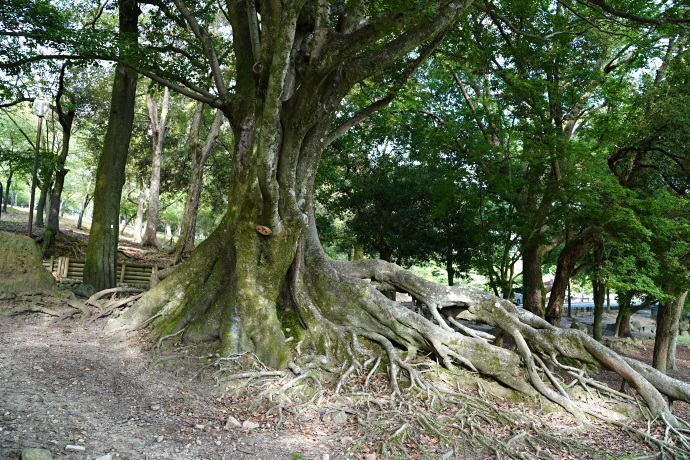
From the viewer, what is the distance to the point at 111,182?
31.0 ft

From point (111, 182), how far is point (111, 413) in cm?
650

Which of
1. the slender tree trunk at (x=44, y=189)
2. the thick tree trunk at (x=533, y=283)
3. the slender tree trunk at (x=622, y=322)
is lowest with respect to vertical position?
the slender tree trunk at (x=622, y=322)

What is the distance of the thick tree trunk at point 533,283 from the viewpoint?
11477 mm

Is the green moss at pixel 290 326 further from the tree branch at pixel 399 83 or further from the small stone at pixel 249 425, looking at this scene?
the tree branch at pixel 399 83

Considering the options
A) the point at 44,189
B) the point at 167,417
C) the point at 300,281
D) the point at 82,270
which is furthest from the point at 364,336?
the point at 44,189

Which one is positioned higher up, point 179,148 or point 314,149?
point 179,148

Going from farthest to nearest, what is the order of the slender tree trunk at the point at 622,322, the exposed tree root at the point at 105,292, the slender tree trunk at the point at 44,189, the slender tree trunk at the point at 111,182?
the slender tree trunk at the point at 622,322 → the slender tree trunk at the point at 44,189 → the slender tree trunk at the point at 111,182 → the exposed tree root at the point at 105,292

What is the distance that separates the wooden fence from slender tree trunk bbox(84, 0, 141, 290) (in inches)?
124

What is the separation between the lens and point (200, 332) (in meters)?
6.64

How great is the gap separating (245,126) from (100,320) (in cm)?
456

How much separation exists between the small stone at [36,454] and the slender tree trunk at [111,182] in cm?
717

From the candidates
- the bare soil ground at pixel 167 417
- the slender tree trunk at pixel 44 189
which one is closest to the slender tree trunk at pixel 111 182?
the bare soil ground at pixel 167 417

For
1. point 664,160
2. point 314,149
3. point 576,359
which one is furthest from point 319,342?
point 664,160

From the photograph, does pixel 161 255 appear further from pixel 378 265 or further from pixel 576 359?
pixel 576 359
